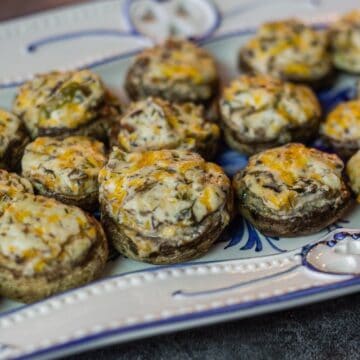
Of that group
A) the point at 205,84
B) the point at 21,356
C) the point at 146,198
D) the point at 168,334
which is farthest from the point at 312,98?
the point at 21,356

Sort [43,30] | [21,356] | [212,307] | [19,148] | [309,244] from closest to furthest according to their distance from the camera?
1. [21,356]
2. [212,307]
3. [309,244]
4. [19,148]
5. [43,30]

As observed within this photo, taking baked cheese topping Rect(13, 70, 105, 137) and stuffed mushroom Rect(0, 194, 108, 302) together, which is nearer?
stuffed mushroom Rect(0, 194, 108, 302)

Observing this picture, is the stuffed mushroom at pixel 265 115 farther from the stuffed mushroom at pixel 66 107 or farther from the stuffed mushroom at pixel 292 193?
the stuffed mushroom at pixel 66 107

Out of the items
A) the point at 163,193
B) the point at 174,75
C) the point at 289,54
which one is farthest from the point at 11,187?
the point at 289,54

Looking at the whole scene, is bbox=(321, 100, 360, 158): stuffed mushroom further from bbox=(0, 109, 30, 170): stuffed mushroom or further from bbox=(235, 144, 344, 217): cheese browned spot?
bbox=(0, 109, 30, 170): stuffed mushroom

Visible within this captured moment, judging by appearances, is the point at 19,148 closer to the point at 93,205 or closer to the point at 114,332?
the point at 93,205

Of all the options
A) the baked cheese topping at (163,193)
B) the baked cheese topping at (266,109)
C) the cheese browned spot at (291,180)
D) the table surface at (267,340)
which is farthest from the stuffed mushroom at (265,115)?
the table surface at (267,340)

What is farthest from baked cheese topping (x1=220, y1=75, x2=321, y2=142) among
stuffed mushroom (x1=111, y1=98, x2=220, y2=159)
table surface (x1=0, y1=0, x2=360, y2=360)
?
table surface (x1=0, y1=0, x2=360, y2=360)
